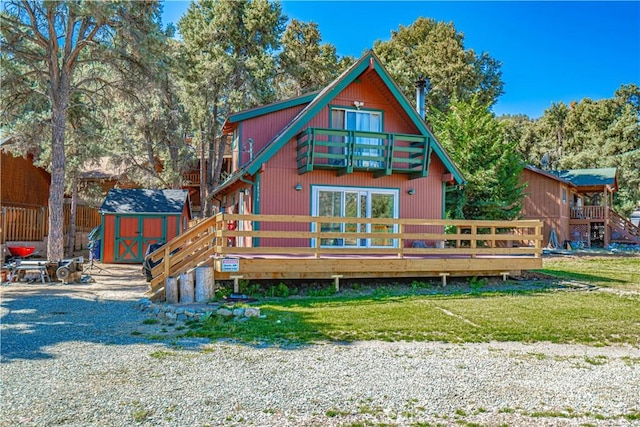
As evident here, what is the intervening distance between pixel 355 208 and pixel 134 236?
10122 mm

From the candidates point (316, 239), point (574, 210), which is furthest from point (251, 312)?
point (574, 210)

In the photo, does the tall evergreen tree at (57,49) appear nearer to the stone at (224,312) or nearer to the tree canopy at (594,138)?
the stone at (224,312)

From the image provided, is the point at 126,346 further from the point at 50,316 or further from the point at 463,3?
the point at 463,3

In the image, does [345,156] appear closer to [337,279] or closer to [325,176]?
[325,176]

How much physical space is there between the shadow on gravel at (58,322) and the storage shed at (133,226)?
29.4 feet

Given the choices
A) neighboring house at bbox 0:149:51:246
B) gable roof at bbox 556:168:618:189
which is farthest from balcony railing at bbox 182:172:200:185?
gable roof at bbox 556:168:618:189

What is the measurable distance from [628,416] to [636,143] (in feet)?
150

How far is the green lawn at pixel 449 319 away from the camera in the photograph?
705cm

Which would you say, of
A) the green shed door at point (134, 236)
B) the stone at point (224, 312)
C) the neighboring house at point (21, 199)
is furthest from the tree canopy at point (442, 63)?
the stone at point (224, 312)

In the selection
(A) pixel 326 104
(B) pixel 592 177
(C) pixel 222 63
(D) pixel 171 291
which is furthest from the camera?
(B) pixel 592 177

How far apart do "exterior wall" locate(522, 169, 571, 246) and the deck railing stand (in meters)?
15.6

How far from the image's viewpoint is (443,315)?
28.0 feet

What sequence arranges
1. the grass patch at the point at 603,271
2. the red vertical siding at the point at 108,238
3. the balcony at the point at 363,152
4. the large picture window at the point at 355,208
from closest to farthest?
1. the grass patch at the point at 603,271
2. the balcony at the point at 363,152
3. the large picture window at the point at 355,208
4. the red vertical siding at the point at 108,238

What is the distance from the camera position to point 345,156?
1387cm
